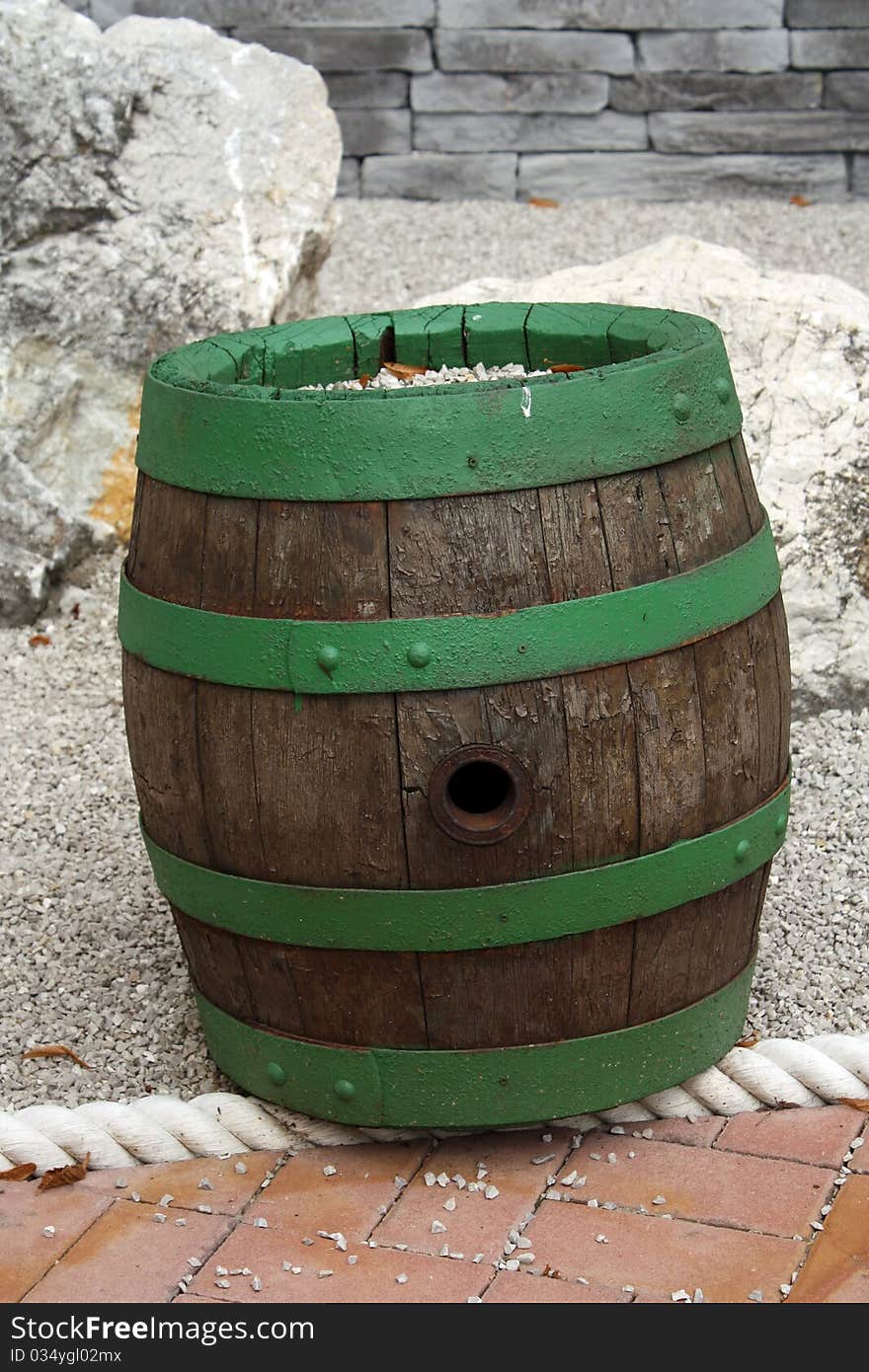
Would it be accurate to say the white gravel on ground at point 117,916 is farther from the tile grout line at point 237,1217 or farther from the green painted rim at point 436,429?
the green painted rim at point 436,429

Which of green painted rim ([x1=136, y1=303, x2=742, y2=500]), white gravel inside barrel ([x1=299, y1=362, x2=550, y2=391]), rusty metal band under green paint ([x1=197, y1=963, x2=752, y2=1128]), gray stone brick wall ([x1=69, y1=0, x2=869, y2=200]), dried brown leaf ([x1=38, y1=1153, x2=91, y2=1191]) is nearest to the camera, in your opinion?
green painted rim ([x1=136, y1=303, x2=742, y2=500])

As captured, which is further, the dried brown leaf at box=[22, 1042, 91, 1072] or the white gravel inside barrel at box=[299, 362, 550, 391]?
the dried brown leaf at box=[22, 1042, 91, 1072]

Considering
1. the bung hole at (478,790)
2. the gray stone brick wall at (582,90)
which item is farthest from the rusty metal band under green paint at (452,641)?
the gray stone brick wall at (582,90)

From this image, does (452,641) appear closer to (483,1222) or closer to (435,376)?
(435,376)

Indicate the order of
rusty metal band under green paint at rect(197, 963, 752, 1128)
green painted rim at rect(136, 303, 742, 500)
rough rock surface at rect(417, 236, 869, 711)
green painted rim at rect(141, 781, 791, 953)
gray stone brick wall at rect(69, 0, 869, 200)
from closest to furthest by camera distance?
green painted rim at rect(136, 303, 742, 500)
green painted rim at rect(141, 781, 791, 953)
rusty metal band under green paint at rect(197, 963, 752, 1128)
rough rock surface at rect(417, 236, 869, 711)
gray stone brick wall at rect(69, 0, 869, 200)

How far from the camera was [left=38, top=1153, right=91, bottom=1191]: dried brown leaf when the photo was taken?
2.55m

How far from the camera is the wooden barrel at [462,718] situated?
2.18 meters

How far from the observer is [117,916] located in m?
3.29

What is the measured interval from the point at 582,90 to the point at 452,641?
6.25 m

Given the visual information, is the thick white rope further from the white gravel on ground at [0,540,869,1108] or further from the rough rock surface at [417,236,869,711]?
the rough rock surface at [417,236,869,711]

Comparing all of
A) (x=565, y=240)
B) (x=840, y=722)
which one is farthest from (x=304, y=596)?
(x=565, y=240)

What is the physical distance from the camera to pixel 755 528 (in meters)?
2.46

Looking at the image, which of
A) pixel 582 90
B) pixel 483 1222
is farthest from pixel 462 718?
pixel 582 90

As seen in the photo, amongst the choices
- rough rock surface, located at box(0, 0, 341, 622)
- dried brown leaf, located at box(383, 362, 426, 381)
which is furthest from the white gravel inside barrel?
rough rock surface, located at box(0, 0, 341, 622)
